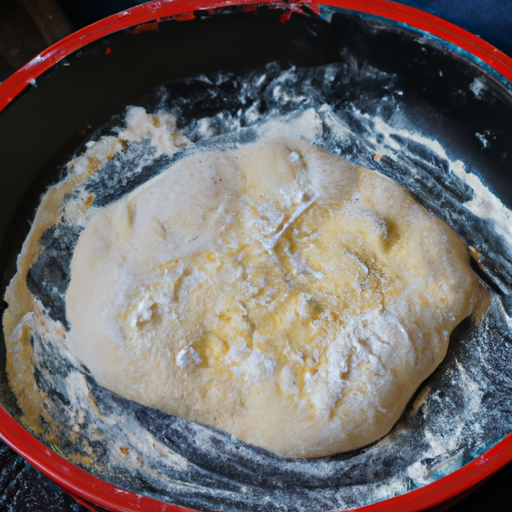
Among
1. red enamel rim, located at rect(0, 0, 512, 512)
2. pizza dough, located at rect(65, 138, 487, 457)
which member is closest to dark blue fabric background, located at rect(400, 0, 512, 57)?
red enamel rim, located at rect(0, 0, 512, 512)

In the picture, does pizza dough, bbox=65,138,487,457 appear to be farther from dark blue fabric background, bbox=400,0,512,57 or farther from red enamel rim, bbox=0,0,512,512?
dark blue fabric background, bbox=400,0,512,57

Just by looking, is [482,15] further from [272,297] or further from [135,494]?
[135,494]

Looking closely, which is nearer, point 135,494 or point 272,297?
point 135,494

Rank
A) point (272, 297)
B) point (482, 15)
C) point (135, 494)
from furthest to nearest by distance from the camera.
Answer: point (482, 15) → point (272, 297) → point (135, 494)

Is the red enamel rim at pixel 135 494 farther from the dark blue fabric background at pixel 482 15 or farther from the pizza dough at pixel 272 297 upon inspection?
the dark blue fabric background at pixel 482 15

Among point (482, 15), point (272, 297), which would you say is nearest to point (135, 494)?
point (272, 297)

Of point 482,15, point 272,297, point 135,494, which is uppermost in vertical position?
point 482,15
